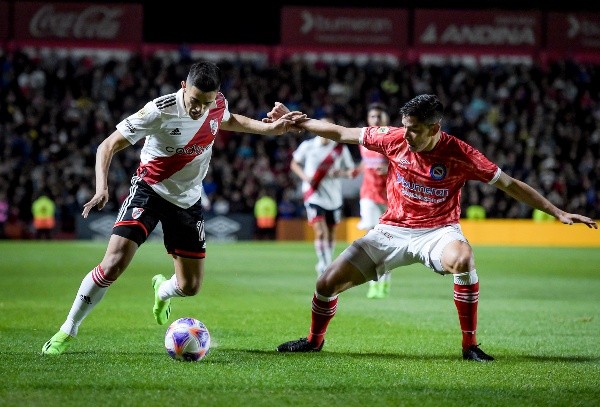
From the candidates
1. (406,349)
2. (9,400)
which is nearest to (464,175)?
(406,349)

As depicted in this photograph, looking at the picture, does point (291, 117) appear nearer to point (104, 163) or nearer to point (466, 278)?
point (104, 163)

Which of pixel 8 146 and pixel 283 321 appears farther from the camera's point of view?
pixel 8 146

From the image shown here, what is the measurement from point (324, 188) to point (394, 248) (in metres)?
7.41

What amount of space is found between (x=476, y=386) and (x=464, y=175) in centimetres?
205

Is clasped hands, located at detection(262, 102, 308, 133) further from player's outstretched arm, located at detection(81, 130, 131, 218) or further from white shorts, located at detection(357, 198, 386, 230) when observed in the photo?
white shorts, located at detection(357, 198, 386, 230)

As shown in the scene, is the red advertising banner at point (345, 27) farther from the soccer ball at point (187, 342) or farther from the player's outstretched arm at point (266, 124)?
the soccer ball at point (187, 342)

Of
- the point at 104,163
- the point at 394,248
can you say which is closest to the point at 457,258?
the point at 394,248

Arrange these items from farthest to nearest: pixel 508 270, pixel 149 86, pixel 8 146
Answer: pixel 149 86 < pixel 8 146 < pixel 508 270

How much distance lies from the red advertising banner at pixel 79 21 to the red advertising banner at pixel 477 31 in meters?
9.32

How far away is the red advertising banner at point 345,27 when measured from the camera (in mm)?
31547

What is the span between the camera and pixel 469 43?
106ft

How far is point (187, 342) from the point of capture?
22.9 feet

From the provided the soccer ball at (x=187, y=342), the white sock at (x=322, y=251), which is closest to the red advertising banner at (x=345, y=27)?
the white sock at (x=322, y=251)

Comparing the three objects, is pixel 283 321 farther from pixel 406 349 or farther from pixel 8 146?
pixel 8 146
